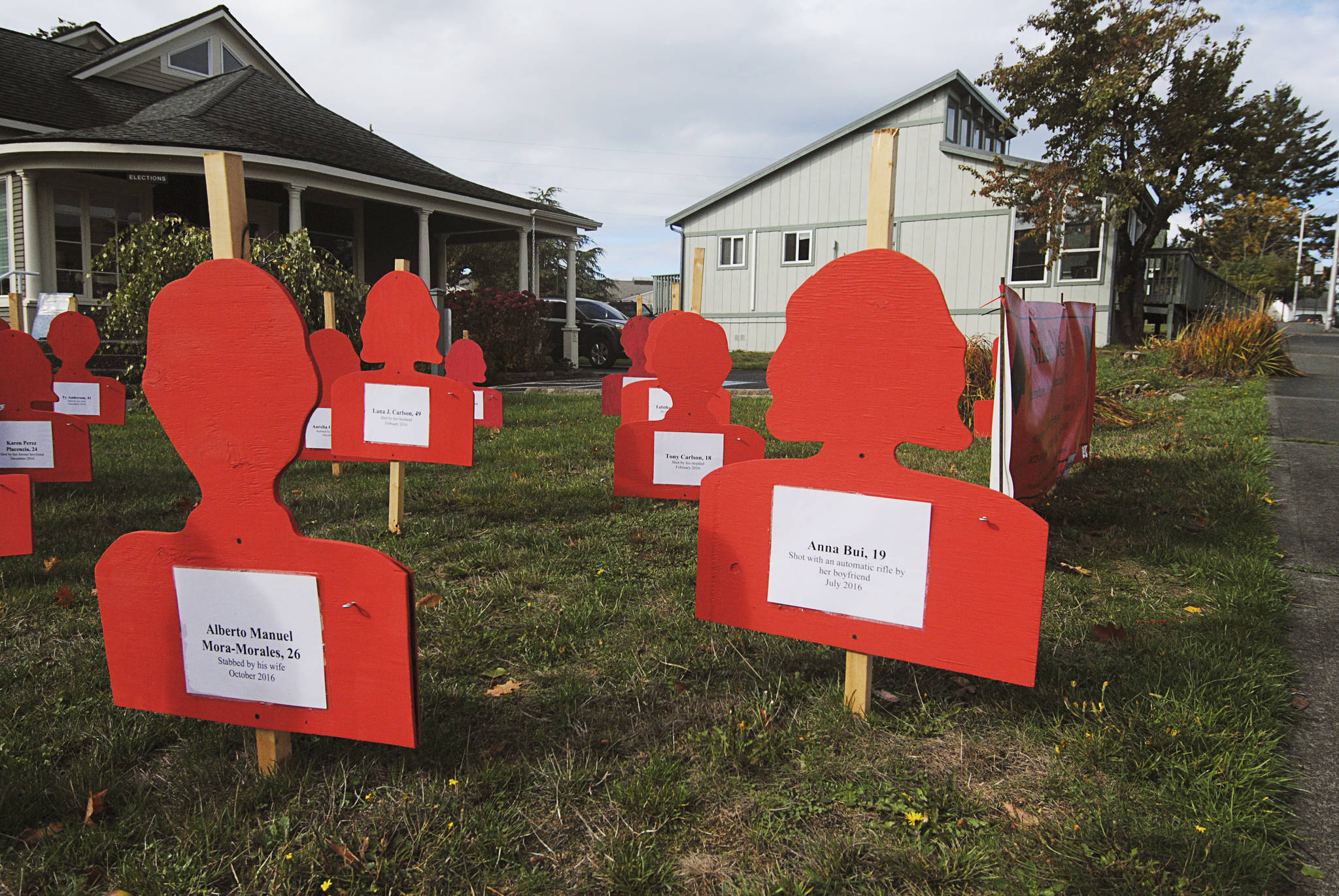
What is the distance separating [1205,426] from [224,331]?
8190 millimetres

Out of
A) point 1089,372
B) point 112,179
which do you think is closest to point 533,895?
point 1089,372

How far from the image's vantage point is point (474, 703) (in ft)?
8.54

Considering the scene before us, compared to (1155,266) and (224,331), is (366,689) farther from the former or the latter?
(1155,266)

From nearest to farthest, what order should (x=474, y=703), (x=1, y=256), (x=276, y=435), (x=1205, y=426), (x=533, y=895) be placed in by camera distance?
(x=533, y=895) < (x=276, y=435) < (x=474, y=703) < (x=1205, y=426) < (x=1, y=256)

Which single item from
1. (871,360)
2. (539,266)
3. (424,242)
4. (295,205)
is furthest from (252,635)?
(539,266)

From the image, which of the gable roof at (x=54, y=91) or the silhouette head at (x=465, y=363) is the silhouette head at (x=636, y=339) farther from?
the gable roof at (x=54, y=91)

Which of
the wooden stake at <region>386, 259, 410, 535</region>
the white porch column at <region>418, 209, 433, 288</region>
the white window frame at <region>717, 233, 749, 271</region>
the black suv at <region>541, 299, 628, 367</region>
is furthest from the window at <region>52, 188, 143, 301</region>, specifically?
the white window frame at <region>717, 233, 749, 271</region>

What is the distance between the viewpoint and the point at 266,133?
626 inches

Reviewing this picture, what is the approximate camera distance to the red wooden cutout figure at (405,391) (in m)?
4.43

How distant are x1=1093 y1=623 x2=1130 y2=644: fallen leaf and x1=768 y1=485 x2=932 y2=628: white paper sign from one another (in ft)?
4.17


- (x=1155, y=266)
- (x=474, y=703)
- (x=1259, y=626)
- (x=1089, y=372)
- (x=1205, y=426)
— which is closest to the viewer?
(x=474, y=703)

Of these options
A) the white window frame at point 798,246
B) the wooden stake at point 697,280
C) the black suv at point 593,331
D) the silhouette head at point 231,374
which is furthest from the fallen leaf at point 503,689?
the white window frame at point 798,246

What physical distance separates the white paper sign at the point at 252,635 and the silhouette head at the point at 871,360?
133 centimetres

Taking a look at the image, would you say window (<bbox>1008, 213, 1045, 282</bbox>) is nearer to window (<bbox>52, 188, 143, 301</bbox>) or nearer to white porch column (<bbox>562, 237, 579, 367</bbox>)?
white porch column (<bbox>562, 237, 579, 367</bbox>)
